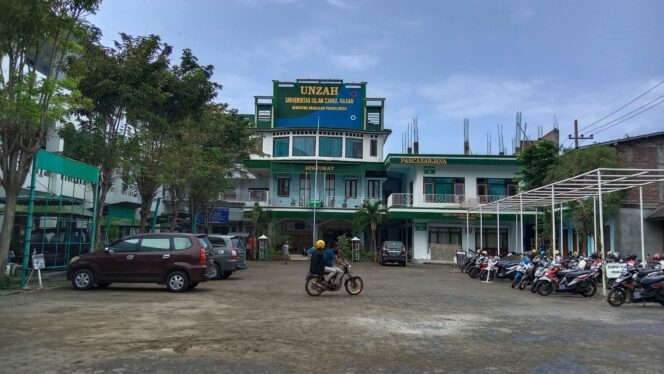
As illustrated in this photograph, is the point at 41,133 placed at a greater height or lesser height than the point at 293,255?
greater

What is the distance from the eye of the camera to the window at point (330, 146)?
39828mm

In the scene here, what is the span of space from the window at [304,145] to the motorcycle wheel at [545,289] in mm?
25715

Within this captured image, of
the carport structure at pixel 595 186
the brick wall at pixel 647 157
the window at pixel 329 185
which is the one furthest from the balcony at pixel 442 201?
the carport structure at pixel 595 186

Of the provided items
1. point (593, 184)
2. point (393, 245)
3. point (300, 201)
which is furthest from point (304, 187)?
point (593, 184)

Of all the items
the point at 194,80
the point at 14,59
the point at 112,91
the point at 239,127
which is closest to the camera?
the point at 14,59

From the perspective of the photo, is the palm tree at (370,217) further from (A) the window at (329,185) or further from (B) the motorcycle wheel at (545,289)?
(B) the motorcycle wheel at (545,289)

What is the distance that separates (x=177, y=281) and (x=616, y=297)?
36.3ft

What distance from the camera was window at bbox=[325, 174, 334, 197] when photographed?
40438mm

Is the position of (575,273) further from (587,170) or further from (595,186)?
(587,170)

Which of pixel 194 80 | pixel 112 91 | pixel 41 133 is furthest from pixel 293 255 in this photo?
pixel 41 133

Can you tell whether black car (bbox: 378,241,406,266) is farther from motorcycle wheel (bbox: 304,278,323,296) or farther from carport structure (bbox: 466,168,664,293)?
motorcycle wheel (bbox: 304,278,323,296)

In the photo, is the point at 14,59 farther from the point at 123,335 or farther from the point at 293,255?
the point at 293,255

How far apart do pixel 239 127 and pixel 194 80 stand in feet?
31.9

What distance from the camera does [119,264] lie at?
553 inches
